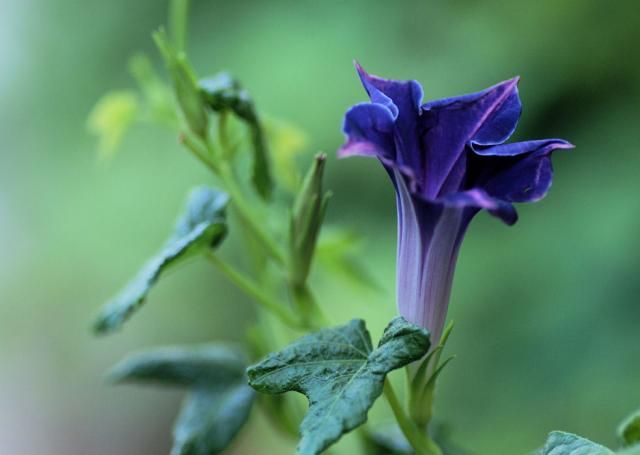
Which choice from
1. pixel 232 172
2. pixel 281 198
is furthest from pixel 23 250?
pixel 232 172

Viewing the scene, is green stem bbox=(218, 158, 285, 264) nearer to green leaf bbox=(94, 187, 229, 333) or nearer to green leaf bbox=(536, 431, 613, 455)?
green leaf bbox=(94, 187, 229, 333)

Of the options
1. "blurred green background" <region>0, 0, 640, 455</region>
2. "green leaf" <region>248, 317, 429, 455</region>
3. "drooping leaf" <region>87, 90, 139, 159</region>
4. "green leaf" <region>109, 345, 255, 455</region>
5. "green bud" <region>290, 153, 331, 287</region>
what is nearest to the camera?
"green leaf" <region>248, 317, 429, 455</region>

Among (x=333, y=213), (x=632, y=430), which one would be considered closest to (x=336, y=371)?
(x=632, y=430)

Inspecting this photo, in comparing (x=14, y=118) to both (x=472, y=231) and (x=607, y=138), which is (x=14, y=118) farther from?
(x=607, y=138)

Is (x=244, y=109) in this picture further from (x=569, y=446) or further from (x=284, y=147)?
(x=569, y=446)

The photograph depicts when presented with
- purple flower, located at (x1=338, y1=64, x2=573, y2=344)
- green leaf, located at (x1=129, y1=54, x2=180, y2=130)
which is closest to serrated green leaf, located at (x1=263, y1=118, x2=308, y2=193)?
green leaf, located at (x1=129, y1=54, x2=180, y2=130)
